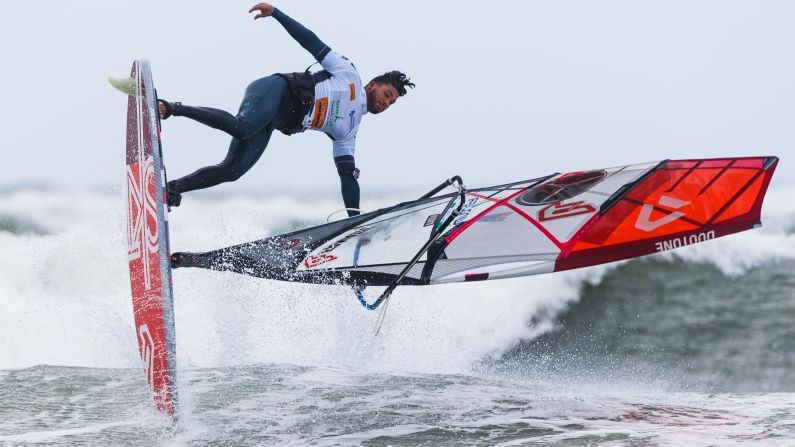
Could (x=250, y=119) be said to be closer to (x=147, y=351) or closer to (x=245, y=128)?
(x=245, y=128)

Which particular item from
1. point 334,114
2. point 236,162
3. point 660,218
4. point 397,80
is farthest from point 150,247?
point 660,218

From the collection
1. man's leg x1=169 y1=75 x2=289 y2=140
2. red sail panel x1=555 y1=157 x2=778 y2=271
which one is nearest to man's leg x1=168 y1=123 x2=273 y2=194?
man's leg x1=169 y1=75 x2=289 y2=140

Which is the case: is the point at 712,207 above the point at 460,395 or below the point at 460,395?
above

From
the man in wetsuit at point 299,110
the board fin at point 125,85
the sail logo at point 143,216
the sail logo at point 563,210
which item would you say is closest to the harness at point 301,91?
the man in wetsuit at point 299,110

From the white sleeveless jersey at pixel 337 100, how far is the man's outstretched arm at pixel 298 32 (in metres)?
0.05

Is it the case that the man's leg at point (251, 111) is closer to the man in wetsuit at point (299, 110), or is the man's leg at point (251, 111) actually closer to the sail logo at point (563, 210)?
the man in wetsuit at point (299, 110)

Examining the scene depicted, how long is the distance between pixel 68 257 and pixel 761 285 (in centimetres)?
937

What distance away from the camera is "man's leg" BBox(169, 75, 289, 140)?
4.28 m

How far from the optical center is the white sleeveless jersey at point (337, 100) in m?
4.78

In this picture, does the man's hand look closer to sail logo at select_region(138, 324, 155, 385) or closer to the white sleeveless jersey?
the white sleeveless jersey

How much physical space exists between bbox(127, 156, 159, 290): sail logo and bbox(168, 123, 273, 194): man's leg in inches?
11.5

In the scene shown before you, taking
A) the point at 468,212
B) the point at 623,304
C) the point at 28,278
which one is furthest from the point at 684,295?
the point at 28,278

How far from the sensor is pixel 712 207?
451 cm

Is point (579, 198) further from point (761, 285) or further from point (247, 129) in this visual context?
point (761, 285)
